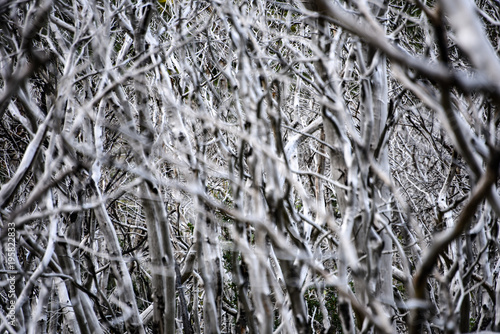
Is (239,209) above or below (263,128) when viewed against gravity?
below

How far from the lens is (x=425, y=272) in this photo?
117cm

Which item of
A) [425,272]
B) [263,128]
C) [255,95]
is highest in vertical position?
Answer: [255,95]

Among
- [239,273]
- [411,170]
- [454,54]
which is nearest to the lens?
[239,273]

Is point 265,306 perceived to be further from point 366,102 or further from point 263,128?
point 366,102

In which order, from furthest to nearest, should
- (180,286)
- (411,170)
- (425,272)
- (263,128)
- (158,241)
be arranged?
(411,170)
(180,286)
(158,241)
(263,128)
(425,272)

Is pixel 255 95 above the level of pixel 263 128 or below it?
above

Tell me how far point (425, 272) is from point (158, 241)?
101 inches

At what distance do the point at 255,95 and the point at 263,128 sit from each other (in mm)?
210

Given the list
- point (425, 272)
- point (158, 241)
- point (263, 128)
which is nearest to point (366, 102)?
point (263, 128)

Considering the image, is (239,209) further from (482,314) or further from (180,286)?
(482,314)

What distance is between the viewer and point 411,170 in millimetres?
7527

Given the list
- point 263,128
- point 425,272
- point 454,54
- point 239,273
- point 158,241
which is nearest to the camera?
point 425,272

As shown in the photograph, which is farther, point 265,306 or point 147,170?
point 147,170

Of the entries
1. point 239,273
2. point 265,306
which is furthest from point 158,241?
point 265,306
